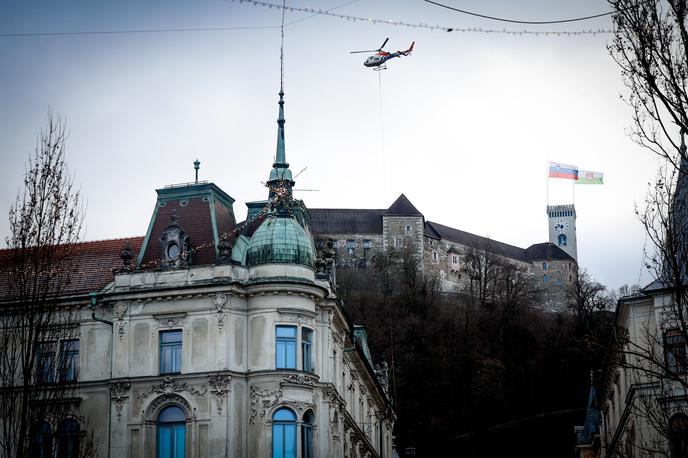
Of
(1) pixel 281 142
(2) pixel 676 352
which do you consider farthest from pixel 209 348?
(2) pixel 676 352

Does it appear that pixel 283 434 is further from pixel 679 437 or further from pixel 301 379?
pixel 679 437

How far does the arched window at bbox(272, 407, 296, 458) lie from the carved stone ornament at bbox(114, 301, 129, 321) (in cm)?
779

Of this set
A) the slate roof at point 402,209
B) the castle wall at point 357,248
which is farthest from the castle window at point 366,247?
the slate roof at point 402,209

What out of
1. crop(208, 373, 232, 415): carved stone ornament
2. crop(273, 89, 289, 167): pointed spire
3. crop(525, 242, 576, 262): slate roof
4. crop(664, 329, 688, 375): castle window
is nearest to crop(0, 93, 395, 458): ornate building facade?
crop(208, 373, 232, 415): carved stone ornament

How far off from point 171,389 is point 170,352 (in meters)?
1.69

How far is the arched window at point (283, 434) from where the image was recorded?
41.6 m

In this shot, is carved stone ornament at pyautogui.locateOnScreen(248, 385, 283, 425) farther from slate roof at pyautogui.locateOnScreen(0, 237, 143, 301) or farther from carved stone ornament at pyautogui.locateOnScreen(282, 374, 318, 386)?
slate roof at pyautogui.locateOnScreen(0, 237, 143, 301)

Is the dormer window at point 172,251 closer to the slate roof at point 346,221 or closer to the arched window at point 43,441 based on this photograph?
the arched window at point 43,441

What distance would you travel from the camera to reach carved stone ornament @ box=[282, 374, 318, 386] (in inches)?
1662

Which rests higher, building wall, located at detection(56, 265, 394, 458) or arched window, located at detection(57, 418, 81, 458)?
building wall, located at detection(56, 265, 394, 458)

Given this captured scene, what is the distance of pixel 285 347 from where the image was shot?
A: 43.2m

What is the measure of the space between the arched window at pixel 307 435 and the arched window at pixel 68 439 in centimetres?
916

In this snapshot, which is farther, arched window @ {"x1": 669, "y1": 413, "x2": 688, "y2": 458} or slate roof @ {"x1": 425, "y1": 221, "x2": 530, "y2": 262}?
slate roof @ {"x1": 425, "y1": 221, "x2": 530, "y2": 262}

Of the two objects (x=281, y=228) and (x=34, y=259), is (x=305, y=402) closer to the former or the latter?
(x=281, y=228)
